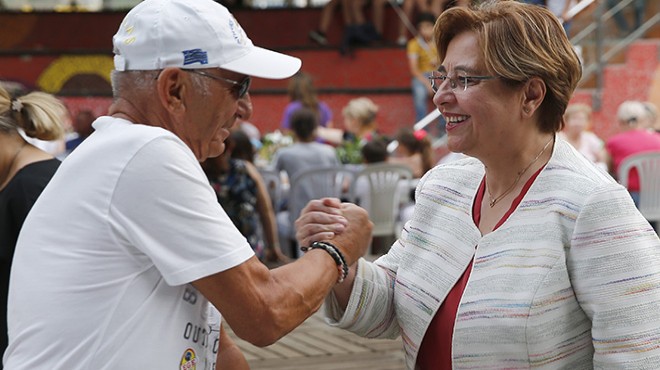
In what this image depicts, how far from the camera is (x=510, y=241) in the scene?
7.36 feet

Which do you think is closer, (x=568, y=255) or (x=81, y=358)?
(x=81, y=358)

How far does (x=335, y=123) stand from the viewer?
1405 cm

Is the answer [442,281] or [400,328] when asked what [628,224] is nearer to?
[442,281]

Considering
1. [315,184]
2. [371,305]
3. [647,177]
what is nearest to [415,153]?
[315,184]

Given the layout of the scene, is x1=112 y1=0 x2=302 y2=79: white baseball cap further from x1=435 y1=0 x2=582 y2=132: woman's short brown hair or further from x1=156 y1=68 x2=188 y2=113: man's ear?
x1=435 y1=0 x2=582 y2=132: woman's short brown hair

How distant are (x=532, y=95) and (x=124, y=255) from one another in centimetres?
101

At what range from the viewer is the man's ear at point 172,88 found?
2.04m

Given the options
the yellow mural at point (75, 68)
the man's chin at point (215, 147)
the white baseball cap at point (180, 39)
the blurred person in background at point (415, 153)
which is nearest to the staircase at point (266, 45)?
the yellow mural at point (75, 68)

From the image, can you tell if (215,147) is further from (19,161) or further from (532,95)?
(19,161)

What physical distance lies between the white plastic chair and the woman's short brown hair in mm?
6043

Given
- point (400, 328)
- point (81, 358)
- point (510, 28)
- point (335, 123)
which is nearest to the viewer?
point (81, 358)

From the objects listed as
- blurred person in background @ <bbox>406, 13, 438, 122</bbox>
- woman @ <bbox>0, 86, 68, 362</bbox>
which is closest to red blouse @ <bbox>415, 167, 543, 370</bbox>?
woman @ <bbox>0, 86, 68, 362</bbox>

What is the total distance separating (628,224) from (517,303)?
0.29 metres

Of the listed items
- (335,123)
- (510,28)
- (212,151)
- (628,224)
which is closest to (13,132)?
(212,151)
